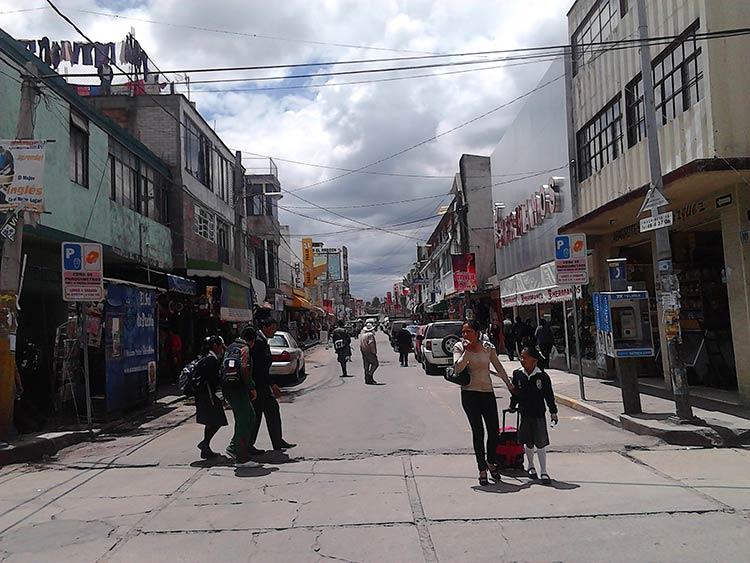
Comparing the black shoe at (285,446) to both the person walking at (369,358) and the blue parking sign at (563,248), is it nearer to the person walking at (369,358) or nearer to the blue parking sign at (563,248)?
the blue parking sign at (563,248)

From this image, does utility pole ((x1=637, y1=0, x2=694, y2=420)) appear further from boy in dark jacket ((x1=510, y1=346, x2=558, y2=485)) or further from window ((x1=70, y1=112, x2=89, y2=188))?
window ((x1=70, y1=112, x2=89, y2=188))

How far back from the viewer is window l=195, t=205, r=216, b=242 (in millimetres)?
26042

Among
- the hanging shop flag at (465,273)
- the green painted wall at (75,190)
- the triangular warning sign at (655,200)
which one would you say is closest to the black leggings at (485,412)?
the triangular warning sign at (655,200)

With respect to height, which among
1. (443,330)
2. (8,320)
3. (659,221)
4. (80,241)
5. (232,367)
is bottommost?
(232,367)

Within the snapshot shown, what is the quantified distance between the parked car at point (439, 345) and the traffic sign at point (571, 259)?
8194 millimetres

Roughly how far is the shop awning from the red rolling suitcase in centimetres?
968

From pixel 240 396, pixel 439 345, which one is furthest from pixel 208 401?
pixel 439 345

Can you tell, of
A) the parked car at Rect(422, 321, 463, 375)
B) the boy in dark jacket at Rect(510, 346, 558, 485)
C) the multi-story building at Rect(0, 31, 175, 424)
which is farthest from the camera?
the parked car at Rect(422, 321, 463, 375)

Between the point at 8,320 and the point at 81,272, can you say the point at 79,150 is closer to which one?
the point at 81,272

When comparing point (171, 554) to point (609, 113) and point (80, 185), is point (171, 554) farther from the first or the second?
point (609, 113)

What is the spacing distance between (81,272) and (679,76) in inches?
427

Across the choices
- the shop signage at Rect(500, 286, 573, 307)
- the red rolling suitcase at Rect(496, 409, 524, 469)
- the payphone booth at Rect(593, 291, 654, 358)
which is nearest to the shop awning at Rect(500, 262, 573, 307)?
the shop signage at Rect(500, 286, 573, 307)

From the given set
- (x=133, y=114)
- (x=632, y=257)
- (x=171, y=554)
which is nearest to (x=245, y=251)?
(x=133, y=114)

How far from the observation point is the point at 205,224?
2736cm
